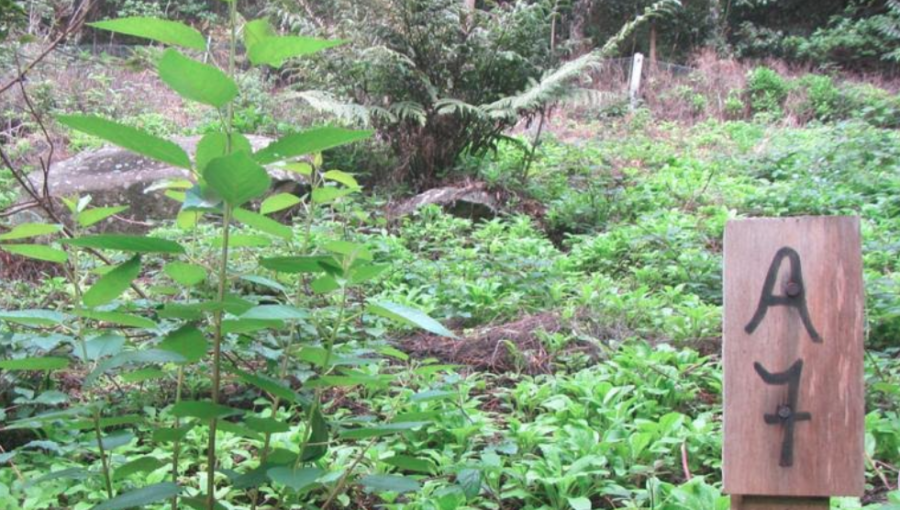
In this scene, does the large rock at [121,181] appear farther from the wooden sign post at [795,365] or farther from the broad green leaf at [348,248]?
the wooden sign post at [795,365]

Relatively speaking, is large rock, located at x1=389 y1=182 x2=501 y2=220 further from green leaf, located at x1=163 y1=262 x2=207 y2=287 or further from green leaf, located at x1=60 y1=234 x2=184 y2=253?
green leaf, located at x1=60 y1=234 x2=184 y2=253

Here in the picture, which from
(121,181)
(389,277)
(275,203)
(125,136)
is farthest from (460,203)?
(125,136)

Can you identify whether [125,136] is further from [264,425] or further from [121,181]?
[121,181]

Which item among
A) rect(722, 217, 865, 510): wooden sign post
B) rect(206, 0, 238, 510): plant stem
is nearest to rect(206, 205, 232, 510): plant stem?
rect(206, 0, 238, 510): plant stem

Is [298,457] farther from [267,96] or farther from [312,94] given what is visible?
[267,96]

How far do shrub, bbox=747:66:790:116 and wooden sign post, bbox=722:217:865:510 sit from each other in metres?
11.0

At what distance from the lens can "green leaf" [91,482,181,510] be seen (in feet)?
3.71

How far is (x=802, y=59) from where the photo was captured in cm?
1514

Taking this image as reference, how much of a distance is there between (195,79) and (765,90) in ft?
41.2

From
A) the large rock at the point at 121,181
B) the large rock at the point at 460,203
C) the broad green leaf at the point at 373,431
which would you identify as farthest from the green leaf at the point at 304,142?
the large rock at the point at 121,181

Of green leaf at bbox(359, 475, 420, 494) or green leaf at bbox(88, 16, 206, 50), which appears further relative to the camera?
green leaf at bbox(359, 475, 420, 494)

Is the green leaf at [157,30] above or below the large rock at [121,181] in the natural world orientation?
above

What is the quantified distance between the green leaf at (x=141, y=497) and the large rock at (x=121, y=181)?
4.77m

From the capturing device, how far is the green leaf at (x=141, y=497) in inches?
44.6
